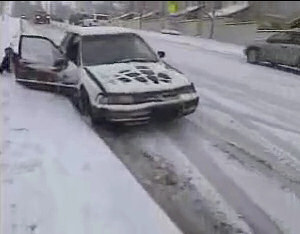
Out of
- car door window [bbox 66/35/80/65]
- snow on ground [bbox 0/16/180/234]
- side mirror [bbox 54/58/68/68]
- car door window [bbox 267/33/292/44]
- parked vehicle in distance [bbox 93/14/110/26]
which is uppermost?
parked vehicle in distance [bbox 93/14/110/26]

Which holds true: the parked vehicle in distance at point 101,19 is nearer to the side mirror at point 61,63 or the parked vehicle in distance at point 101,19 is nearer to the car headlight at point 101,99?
the side mirror at point 61,63

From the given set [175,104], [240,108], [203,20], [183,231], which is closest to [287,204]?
[183,231]

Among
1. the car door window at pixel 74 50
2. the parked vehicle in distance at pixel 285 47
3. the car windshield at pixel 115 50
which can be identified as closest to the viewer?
the parked vehicle in distance at pixel 285 47

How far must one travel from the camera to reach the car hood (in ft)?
27.0

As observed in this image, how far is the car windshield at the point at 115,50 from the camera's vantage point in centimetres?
948

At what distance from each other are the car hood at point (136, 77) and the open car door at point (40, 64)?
1.72m

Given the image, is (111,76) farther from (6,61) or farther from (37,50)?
(6,61)

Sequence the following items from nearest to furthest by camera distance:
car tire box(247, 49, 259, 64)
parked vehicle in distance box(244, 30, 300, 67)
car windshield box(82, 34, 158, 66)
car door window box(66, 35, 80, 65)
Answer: parked vehicle in distance box(244, 30, 300, 67) → car windshield box(82, 34, 158, 66) → car door window box(66, 35, 80, 65) → car tire box(247, 49, 259, 64)

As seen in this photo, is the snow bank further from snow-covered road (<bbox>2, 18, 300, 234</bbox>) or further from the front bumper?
the front bumper

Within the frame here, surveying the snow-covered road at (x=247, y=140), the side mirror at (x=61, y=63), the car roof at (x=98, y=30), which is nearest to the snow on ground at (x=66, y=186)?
the snow-covered road at (x=247, y=140)

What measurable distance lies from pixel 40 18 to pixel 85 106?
390 cm

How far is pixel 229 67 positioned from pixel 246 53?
35.2 inches

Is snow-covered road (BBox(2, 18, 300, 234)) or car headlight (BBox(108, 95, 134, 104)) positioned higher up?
car headlight (BBox(108, 95, 134, 104))

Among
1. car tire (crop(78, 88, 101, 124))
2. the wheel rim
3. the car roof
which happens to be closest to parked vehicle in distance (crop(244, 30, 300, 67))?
the wheel rim
